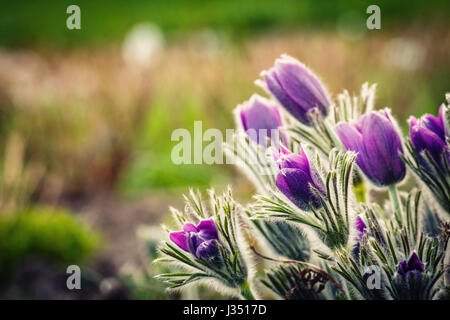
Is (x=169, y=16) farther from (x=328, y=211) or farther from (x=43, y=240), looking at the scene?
(x=328, y=211)

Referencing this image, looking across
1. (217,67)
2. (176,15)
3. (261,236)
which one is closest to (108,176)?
(217,67)

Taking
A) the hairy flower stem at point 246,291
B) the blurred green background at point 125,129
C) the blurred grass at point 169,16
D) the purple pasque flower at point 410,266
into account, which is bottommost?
the hairy flower stem at point 246,291

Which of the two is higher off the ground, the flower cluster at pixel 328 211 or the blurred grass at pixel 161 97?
the blurred grass at pixel 161 97

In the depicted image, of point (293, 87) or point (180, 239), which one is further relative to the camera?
point (293, 87)

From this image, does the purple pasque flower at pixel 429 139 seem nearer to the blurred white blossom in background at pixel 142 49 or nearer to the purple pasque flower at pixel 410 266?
the purple pasque flower at pixel 410 266

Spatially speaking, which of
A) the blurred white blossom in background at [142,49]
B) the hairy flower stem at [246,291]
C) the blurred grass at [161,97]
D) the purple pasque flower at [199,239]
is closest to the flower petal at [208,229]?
the purple pasque flower at [199,239]

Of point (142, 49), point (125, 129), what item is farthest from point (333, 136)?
point (142, 49)
